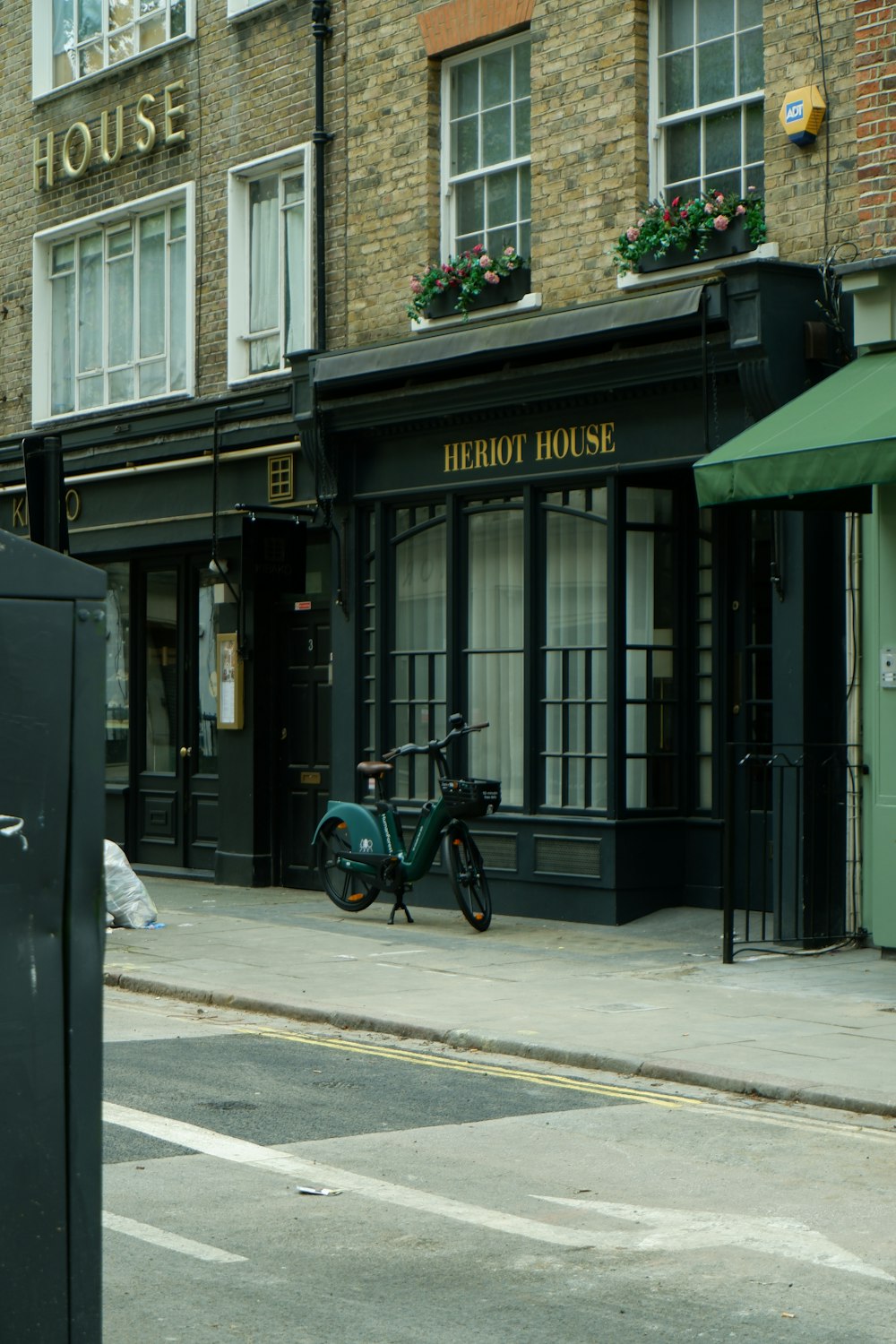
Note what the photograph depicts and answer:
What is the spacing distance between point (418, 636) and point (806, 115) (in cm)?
555

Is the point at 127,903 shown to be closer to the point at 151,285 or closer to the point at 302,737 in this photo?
the point at 302,737

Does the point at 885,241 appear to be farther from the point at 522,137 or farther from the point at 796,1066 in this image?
the point at 796,1066

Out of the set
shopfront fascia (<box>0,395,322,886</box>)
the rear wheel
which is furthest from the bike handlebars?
shopfront fascia (<box>0,395,322,886</box>)

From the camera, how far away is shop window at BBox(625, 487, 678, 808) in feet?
46.0

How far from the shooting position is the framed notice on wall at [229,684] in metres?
17.2

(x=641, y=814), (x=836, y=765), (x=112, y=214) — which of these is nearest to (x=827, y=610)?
(x=836, y=765)

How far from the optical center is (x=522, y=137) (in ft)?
48.8

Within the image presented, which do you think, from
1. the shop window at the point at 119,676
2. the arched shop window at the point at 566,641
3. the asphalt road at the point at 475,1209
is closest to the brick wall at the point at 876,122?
the arched shop window at the point at 566,641

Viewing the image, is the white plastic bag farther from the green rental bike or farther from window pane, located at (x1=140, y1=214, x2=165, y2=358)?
window pane, located at (x1=140, y1=214, x2=165, y2=358)

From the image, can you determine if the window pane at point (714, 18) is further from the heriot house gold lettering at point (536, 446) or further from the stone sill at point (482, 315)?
the heriot house gold lettering at point (536, 446)

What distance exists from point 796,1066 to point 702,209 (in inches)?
274

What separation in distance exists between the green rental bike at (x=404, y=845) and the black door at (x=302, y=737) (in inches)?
67.7

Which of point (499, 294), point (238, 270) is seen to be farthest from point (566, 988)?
point (238, 270)

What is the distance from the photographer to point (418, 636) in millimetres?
15781
